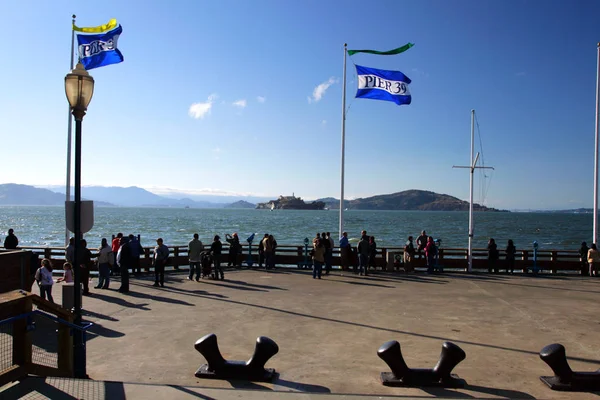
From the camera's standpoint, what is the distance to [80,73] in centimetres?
713

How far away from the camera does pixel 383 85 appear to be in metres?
20.4

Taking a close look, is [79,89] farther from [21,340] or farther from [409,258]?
[409,258]

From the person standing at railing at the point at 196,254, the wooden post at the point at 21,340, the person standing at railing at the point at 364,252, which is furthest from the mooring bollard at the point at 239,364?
the person standing at railing at the point at 364,252

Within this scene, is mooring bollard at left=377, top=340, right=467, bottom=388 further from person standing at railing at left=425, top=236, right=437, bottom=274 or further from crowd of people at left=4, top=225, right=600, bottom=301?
person standing at railing at left=425, top=236, right=437, bottom=274

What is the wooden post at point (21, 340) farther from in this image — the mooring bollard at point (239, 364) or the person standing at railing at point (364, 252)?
the person standing at railing at point (364, 252)

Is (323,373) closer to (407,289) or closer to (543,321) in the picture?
(543,321)

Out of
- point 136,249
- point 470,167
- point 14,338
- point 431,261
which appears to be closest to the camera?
point 14,338

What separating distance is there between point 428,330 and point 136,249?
1204 centimetres

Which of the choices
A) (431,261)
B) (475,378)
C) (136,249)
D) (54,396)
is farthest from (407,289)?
(54,396)

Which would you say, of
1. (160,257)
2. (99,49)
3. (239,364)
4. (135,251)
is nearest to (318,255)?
(160,257)

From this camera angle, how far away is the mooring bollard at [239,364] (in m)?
6.92

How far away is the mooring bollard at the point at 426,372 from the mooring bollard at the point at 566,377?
125cm

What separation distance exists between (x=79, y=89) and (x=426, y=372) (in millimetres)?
6778

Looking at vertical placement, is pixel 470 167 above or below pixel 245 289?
above
